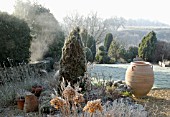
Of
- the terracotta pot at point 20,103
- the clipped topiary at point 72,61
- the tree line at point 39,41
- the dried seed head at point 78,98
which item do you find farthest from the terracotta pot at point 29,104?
the dried seed head at point 78,98

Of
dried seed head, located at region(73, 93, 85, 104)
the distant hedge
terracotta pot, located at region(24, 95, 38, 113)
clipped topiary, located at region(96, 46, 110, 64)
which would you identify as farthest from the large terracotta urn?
clipped topiary, located at region(96, 46, 110, 64)

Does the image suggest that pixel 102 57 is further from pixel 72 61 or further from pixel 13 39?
pixel 72 61

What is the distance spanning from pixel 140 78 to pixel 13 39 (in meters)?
4.56

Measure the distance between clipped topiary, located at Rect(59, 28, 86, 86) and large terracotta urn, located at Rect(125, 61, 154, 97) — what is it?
1.37 m

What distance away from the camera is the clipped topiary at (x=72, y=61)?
5.73 m

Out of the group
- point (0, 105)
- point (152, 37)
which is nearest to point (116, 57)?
point (152, 37)

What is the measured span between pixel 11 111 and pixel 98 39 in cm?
1784

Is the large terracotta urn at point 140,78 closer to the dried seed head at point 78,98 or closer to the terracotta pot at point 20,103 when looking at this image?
the terracotta pot at point 20,103

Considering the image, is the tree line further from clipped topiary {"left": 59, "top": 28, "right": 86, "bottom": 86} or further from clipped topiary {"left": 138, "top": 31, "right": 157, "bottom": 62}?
clipped topiary {"left": 59, "top": 28, "right": 86, "bottom": 86}

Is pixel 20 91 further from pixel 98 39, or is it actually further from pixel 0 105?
pixel 98 39

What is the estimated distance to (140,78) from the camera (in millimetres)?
6395

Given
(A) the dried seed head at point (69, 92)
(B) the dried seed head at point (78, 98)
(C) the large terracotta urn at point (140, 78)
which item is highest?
(A) the dried seed head at point (69, 92)

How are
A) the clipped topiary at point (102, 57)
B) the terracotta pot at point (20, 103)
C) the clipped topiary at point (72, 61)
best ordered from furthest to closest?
the clipped topiary at point (102, 57) < the clipped topiary at point (72, 61) < the terracotta pot at point (20, 103)

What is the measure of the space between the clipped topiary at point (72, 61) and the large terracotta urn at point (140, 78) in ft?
4.50
